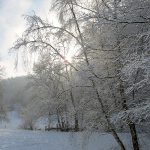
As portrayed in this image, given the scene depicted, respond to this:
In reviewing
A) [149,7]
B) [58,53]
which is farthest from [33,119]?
[149,7]

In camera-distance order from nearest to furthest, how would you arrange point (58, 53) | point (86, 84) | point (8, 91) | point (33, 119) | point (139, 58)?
point (139, 58), point (86, 84), point (58, 53), point (33, 119), point (8, 91)

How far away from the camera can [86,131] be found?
13.6 meters

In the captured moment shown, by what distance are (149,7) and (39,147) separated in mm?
13548

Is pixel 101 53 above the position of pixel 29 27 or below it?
below

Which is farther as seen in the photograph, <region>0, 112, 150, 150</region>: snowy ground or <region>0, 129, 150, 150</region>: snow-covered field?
<region>0, 129, 150, 150</region>: snow-covered field

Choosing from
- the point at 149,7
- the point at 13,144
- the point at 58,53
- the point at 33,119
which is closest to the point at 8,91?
the point at 33,119

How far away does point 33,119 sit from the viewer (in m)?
44.4

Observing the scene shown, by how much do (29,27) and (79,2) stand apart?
2.20 meters

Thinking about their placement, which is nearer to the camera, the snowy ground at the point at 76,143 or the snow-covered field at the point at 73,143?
the snowy ground at the point at 76,143

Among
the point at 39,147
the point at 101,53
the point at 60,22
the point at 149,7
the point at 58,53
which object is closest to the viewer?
the point at 149,7

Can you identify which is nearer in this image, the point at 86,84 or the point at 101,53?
the point at 101,53

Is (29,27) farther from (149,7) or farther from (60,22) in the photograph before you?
(149,7)

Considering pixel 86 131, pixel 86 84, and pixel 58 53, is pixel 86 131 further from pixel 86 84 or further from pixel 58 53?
pixel 58 53

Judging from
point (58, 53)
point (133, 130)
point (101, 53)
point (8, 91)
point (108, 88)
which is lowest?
point (133, 130)
